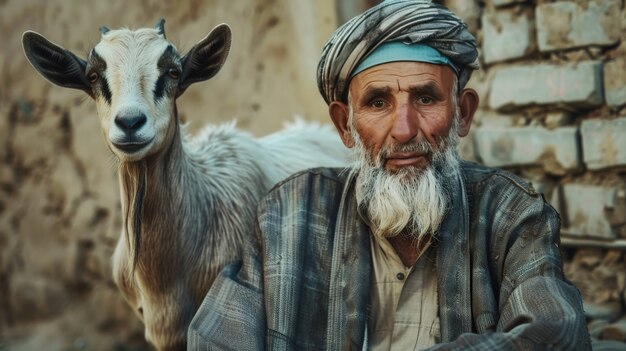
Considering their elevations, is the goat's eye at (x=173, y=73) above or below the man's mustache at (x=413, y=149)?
above

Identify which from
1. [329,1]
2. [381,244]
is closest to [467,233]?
[381,244]

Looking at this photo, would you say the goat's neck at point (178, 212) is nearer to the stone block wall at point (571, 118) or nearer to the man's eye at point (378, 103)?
the man's eye at point (378, 103)

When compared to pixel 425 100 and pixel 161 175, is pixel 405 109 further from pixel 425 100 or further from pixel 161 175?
pixel 161 175

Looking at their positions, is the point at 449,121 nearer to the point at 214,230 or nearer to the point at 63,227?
the point at 214,230

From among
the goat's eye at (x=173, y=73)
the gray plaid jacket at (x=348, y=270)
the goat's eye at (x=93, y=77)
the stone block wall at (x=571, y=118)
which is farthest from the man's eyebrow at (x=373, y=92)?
the stone block wall at (x=571, y=118)

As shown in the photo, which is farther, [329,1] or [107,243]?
[107,243]

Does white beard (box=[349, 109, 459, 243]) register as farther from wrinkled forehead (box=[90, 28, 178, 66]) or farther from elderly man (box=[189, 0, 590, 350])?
wrinkled forehead (box=[90, 28, 178, 66])

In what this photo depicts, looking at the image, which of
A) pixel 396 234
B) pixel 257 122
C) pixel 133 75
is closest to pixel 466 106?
pixel 396 234

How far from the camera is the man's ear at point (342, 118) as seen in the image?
10.4 ft

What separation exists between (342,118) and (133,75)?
822mm

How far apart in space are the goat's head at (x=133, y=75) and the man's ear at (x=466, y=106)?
1048mm

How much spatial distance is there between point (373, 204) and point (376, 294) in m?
0.31

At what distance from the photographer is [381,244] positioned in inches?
119

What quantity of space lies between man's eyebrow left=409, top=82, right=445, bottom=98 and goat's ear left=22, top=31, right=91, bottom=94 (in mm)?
1369
